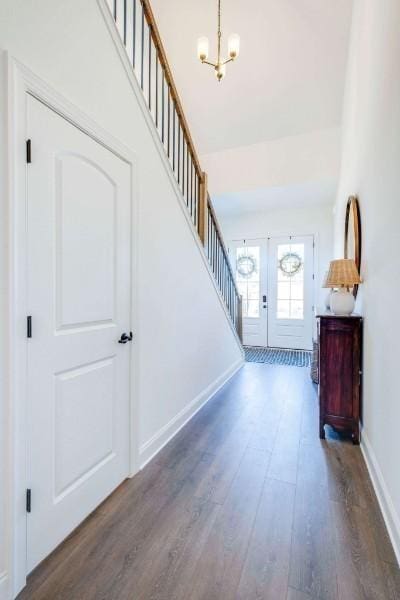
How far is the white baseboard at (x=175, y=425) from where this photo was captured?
1992 millimetres

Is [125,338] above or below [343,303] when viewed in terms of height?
below

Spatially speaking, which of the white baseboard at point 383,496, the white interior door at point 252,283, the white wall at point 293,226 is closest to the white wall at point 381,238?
the white baseboard at point 383,496

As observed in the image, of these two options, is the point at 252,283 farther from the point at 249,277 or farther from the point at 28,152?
the point at 28,152

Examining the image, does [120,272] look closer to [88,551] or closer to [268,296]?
[88,551]

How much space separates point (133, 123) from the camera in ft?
6.04

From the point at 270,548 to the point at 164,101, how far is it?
309 centimetres

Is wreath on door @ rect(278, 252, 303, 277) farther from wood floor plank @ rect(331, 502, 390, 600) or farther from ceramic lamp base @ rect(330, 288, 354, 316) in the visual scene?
wood floor plank @ rect(331, 502, 390, 600)

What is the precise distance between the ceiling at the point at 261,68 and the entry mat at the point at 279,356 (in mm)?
3600

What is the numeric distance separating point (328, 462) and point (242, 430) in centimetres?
71

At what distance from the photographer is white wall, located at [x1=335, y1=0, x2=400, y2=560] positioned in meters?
1.48

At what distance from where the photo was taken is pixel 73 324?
1.41 meters

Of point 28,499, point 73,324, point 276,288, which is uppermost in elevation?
point 276,288

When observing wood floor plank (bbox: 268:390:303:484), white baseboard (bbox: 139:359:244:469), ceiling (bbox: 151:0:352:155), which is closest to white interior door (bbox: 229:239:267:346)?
ceiling (bbox: 151:0:352:155)

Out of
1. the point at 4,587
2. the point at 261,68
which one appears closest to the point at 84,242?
the point at 4,587
